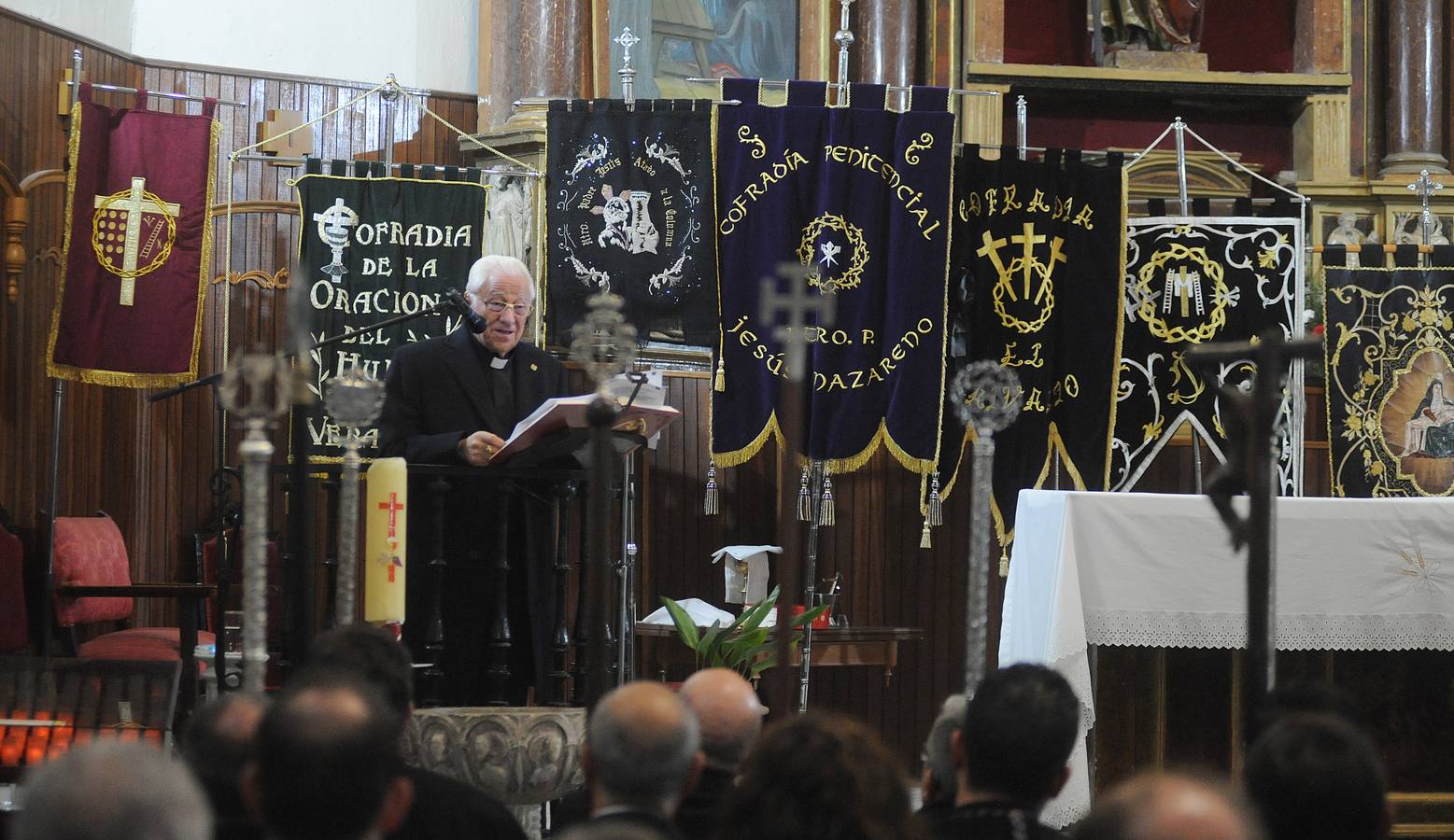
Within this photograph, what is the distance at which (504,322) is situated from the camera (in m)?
5.01

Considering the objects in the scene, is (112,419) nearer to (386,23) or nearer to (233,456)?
(233,456)

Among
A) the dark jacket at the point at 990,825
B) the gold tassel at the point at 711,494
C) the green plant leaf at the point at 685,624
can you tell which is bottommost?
the green plant leaf at the point at 685,624

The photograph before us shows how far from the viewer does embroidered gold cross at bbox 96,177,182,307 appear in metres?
7.27

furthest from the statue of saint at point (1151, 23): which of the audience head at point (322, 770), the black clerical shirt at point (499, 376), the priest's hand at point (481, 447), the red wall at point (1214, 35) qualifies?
the audience head at point (322, 770)

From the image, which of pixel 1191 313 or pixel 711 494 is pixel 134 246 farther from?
pixel 1191 313

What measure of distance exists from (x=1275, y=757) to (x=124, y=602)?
20.4ft

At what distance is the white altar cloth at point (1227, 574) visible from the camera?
5312mm

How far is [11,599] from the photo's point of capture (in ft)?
20.6

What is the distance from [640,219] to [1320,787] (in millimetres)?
5276

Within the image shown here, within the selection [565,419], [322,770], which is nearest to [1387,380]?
[565,419]

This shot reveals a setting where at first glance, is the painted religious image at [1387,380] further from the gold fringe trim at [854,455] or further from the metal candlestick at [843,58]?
the metal candlestick at [843,58]

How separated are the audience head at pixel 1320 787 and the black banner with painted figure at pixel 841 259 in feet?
16.4

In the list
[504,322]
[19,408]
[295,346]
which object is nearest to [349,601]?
[295,346]

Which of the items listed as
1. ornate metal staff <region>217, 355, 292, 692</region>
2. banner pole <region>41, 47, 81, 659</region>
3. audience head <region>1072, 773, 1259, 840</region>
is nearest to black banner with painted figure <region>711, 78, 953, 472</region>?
banner pole <region>41, 47, 81, 659</region>
